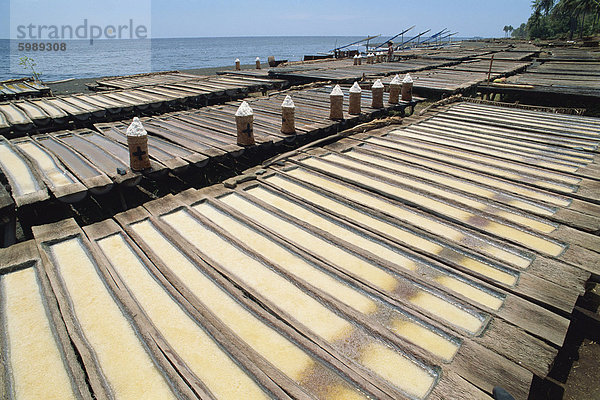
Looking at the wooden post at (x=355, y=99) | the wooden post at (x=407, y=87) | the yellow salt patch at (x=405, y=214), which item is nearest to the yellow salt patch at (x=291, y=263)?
the yellow salt patch at (x=405, y=214)

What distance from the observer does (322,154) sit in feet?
27.8

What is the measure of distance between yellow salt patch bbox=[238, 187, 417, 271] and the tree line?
4014 inches

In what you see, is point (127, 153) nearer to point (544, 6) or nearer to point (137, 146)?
point (137, 146)

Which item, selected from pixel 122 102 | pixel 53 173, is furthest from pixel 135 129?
pixel 122 102

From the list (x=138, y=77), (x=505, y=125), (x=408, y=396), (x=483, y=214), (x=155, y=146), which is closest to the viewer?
(x=408, y=396)

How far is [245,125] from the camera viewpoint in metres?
9.27

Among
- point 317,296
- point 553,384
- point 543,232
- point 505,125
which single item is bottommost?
point 553,384

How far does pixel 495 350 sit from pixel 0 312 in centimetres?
540

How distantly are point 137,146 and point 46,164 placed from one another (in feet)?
8.62

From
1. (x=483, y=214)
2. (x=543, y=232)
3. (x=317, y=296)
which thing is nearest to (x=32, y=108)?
(x=317, y=296)

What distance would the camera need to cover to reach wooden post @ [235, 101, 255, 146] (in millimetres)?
9062

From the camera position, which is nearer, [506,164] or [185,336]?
[185,336]

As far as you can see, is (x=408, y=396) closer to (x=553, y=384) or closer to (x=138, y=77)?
(x=553, y=384)

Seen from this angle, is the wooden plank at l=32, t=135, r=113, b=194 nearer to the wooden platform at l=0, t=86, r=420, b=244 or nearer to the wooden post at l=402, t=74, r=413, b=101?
the wooden platform at l=0, t=86, r=420, b=244
